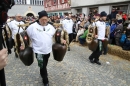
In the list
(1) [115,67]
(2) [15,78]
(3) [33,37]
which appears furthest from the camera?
(1) [115,67]

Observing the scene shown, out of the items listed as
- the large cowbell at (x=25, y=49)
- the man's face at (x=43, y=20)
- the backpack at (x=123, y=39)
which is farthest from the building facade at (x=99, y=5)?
the large cowbell at (x=25, y=49)

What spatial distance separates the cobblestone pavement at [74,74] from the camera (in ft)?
12.7

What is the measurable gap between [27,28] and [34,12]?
32980 millimetres

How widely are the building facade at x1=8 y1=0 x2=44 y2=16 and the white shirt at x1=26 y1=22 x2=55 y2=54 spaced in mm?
32048

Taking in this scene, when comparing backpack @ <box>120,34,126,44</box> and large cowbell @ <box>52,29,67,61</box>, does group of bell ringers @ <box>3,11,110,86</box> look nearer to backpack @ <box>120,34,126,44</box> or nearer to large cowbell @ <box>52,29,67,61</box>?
large cowbell @ <box>52,29,67,61</box>

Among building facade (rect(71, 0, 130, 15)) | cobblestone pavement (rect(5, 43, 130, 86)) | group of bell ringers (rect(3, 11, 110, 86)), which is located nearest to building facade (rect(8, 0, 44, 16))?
building facade (rect(71, 0, 130, 15))

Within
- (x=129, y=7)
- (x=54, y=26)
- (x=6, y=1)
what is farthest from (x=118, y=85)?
(x=129, y=7)

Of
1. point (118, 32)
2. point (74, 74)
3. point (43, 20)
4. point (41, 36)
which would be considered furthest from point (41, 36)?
point (118, 32)

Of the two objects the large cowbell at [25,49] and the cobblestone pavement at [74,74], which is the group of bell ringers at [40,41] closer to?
the large cowbell at [25,49]

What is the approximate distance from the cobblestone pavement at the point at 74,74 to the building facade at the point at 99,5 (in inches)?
247

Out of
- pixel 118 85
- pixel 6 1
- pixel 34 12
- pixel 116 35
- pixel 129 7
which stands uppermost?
pixel 34 12

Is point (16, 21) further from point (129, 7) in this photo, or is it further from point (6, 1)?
point (129, 7)

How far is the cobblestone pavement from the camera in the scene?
12.7 ft

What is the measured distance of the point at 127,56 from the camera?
5969 mm
